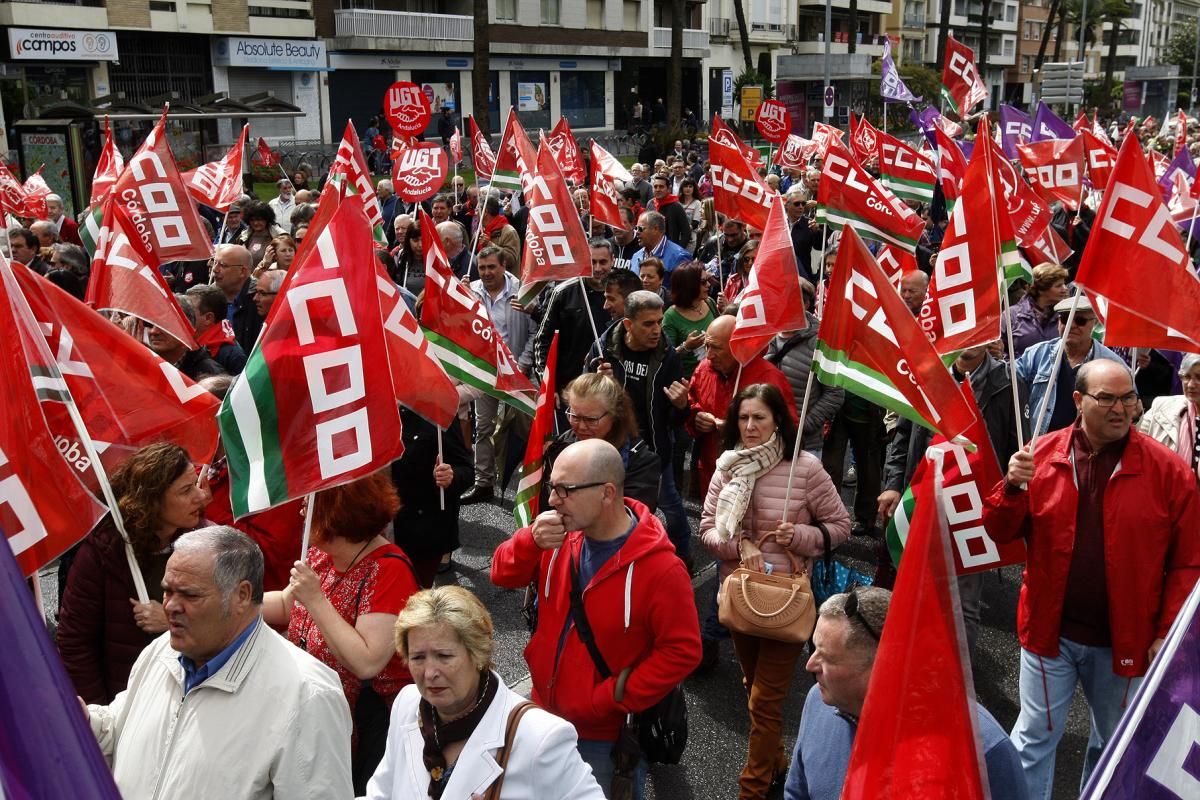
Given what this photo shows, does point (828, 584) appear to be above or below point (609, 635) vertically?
below

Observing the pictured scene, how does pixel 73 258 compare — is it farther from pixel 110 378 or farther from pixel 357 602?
pixel 357 602

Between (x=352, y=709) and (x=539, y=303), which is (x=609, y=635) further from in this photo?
(x=539, y=303)

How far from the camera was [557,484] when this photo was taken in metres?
3.65

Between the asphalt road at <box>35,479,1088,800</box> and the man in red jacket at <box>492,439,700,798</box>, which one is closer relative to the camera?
the man in red jacket at <box>492,439,700,798</box>

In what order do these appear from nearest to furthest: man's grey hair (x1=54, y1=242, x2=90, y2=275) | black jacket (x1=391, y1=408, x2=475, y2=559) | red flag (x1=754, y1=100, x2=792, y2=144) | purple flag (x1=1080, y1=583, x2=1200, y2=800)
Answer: purple flag (x1=1080, y1=583, x2=1200, y2=800) < black jacket (x1=391, y1=408, x2=475, y2=559) < man's grey hair (x1=54, y1=242, x2=90, y2=275) < red flag (x1=754, y1=100, x2=792, y2=144)

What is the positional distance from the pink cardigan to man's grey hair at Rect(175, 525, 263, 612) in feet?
7.23

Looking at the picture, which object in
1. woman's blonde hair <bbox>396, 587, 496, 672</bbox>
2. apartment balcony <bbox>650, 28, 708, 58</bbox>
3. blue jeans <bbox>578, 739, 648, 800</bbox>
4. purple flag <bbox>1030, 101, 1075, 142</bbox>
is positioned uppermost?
apartment balcony <bbox>650, 28, 708, 58</bbox>

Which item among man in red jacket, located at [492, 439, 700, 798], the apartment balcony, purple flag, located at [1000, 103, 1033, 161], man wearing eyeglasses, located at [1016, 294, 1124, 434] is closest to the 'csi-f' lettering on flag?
man in red jacket, located at [492, 439, 700, 798]

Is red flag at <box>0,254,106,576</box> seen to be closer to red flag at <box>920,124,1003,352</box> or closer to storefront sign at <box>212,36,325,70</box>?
red flag at <box>920,124,1003,352</box>

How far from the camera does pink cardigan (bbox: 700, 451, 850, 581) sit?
15.8ft

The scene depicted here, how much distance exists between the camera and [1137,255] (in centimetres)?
455

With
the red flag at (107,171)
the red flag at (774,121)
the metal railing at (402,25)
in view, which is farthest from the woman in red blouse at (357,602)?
the metal railing at (402,25)

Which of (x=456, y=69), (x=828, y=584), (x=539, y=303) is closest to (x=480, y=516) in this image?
(x=539, y=303)

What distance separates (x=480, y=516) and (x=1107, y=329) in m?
4.42
